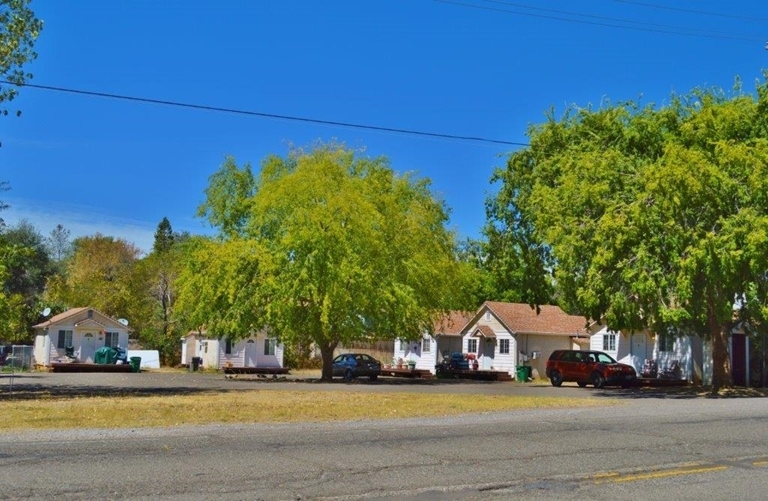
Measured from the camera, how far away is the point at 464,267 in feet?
161

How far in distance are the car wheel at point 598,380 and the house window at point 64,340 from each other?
1446 inches

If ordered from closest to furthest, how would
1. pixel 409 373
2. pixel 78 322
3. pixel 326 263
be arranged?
pixel 326 263 → pixel 409 373 → pixel 78 322

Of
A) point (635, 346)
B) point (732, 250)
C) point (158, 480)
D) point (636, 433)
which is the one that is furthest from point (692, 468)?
point (635, 346)

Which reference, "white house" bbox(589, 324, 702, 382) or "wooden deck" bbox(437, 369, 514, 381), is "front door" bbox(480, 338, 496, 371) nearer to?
"wooden deck" bbox(437, 369, 514, 381)

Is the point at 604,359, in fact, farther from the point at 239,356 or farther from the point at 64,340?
the point at 64,340

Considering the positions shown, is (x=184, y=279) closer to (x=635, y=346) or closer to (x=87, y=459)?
(x=635, y=346)

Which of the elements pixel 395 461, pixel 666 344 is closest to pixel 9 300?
pixel 395 461

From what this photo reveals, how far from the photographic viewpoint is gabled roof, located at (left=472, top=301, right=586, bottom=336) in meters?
52.6

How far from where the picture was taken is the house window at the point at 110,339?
5947 centimetres

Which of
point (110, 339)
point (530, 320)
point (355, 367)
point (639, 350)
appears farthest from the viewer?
point (110, 339)

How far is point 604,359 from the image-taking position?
4069 cm

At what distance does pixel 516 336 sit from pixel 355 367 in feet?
34.7

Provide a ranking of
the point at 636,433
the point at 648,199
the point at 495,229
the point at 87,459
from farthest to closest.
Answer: the point at 495,229 → the point at 648,199 → the point at 636,433 → the point at 87,459

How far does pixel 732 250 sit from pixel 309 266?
755 inches
